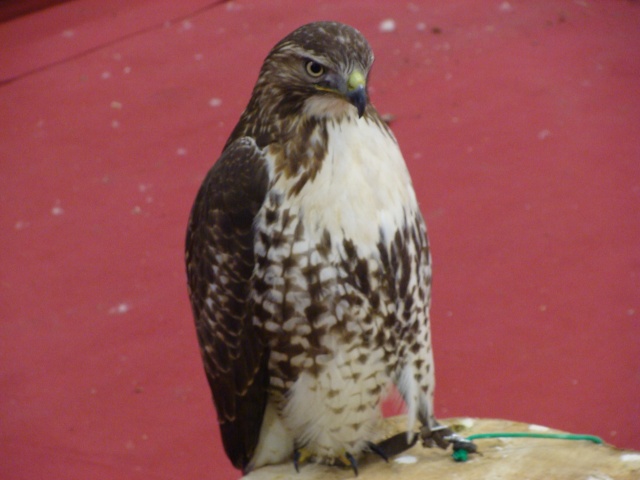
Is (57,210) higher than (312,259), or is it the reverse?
(312,259)

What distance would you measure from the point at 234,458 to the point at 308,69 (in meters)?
0.71

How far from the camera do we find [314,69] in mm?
1368

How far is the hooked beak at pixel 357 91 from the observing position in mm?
1313

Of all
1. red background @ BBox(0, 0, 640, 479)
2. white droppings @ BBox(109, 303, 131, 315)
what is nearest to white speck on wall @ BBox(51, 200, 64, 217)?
red background @ BBox(0, 0, 640, 479)

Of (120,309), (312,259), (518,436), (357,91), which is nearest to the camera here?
(357,91)

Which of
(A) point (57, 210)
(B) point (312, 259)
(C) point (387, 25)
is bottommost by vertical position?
(A) point (57, 210)

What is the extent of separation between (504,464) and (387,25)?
61.9 inches

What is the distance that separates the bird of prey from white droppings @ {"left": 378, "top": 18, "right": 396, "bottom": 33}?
1.30 m

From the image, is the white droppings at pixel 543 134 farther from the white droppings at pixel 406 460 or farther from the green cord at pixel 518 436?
the white droppings at pixel 406 460

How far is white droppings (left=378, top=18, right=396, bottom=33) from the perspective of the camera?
9.03ft

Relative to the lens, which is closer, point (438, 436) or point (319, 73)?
point (319, 73)

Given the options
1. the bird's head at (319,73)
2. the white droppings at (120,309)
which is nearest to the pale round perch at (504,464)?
the bird's head at (319,73)

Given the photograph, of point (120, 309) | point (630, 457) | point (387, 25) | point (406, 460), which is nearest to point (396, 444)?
point (406, 460)

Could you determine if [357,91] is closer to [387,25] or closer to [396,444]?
[396,444]
